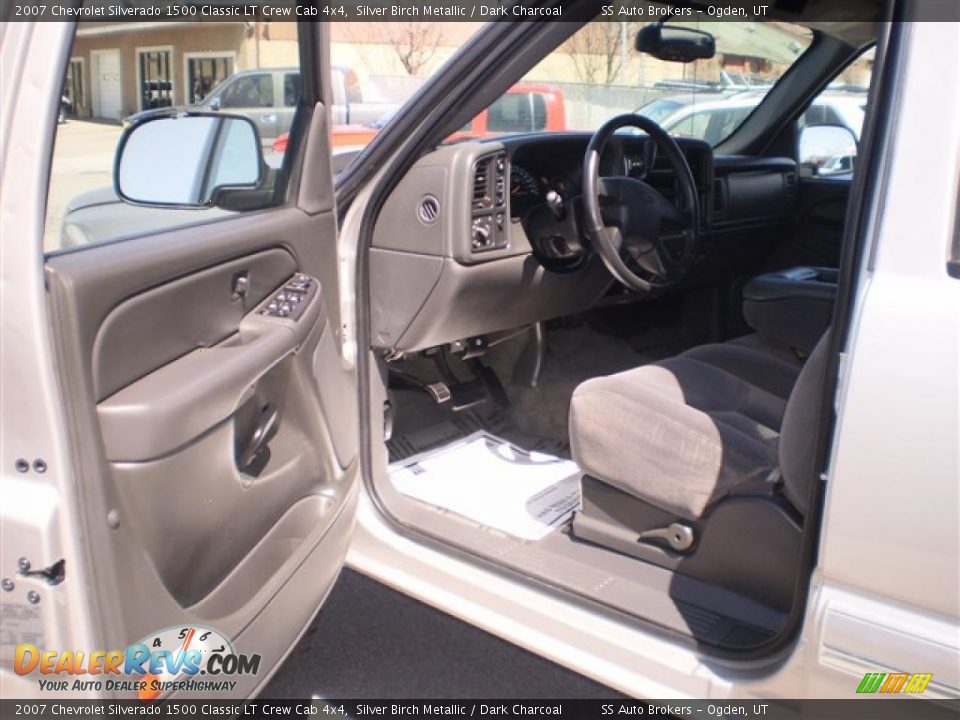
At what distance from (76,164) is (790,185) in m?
2.99

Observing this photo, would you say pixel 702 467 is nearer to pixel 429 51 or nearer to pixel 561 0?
pixel 561 0

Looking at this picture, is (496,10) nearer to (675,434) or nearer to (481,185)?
(481,185)

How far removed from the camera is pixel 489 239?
2582 mm

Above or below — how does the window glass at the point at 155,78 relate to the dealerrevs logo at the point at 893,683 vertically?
above

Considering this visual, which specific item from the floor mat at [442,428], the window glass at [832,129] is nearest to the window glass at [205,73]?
the floor mat at [442,428]

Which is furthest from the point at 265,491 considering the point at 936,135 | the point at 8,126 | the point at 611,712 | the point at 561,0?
the point at 936,135

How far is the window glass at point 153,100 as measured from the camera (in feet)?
4.95

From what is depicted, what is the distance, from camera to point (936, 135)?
132 centimetres

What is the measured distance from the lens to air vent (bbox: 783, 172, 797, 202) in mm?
3832

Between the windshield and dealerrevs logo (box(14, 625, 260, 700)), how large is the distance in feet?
5.35

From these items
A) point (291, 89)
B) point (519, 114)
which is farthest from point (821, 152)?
point (291, 89)

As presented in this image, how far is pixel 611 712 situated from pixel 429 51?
7893 millimetres

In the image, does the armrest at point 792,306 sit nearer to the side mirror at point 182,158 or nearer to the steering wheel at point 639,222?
the steering wheel at point 639,222

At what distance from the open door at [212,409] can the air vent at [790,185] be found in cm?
231
